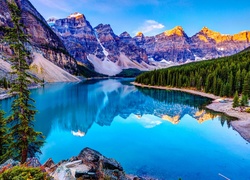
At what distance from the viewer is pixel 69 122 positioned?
4734 cm

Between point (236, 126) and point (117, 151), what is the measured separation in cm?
2451

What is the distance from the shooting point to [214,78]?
88.2 metres

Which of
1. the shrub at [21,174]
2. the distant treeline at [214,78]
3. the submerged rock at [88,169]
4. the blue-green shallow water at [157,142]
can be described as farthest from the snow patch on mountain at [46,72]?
the shrub at [21,174]

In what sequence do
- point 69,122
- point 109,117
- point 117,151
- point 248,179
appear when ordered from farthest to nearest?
→ 1. point 109,117
2. point 69,122
3. point 117,151
4. point 248,179

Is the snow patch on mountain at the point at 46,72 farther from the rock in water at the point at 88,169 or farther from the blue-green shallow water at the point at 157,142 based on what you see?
the rock in water at the point at 88,169

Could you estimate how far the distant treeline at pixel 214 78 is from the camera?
79.4 meters

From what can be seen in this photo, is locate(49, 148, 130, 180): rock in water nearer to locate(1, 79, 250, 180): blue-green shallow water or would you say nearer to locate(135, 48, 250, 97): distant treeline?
locate(1, 79, 250, 180): blue-green shallow water

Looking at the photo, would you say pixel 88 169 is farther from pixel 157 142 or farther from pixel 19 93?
pixel 157 142

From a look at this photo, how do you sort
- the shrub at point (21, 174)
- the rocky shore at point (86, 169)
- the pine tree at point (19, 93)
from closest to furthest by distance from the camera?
the shrub at point (21, 174)
the rocky shore at point (86, 169)
the pine tree at point (19, 93)

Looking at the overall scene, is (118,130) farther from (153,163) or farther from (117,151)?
(153,163)

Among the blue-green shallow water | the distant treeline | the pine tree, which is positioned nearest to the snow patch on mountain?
the distant treeline

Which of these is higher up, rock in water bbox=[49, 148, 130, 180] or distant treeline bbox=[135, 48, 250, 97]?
distant treeline bbox=[135, 48, 250, 97]

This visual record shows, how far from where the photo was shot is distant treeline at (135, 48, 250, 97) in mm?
79375

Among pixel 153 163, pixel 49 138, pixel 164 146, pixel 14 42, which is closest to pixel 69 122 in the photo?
pixel 49 138
